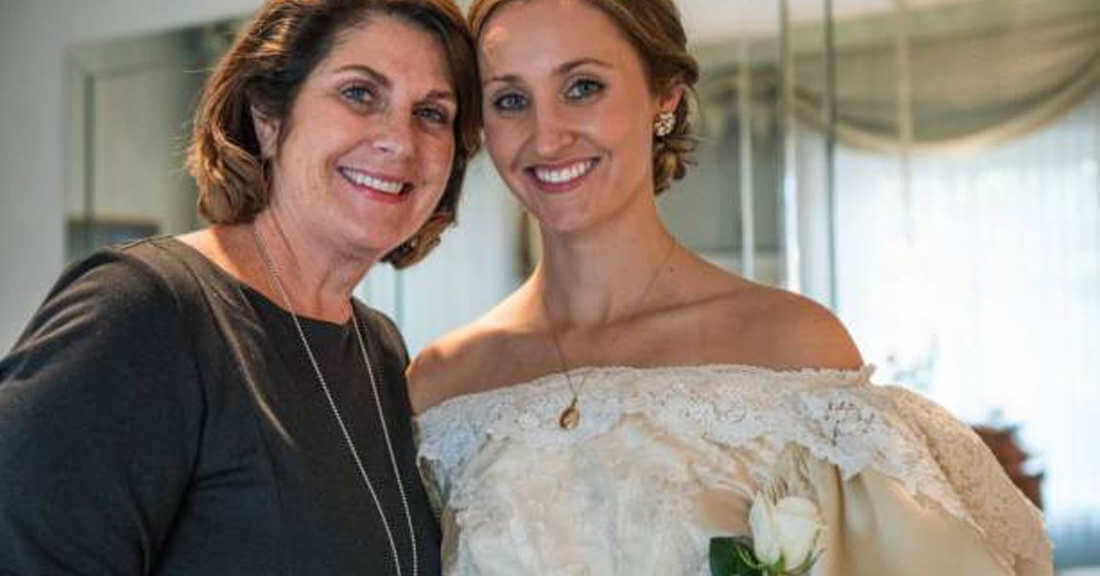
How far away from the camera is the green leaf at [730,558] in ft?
4.84

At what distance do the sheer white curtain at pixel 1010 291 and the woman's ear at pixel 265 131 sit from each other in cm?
240

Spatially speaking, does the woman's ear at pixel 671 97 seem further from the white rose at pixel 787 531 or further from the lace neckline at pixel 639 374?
the white rose at pixel 787 531

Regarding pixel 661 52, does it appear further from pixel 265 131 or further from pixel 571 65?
pixel 265 131

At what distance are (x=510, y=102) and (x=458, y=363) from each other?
36 centimetres

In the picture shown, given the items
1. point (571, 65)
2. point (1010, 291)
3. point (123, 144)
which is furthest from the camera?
point (123, 144)

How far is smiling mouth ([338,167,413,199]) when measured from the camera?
1566 millimetres

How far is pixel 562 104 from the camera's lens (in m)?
1.79

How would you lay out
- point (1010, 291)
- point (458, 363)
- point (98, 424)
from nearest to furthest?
point (98, 424) < point (458, 363) < point (1010, 291)

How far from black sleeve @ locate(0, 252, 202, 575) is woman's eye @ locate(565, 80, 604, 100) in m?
0.64

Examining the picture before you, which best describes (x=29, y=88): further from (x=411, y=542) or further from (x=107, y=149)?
(x=411, y=542)

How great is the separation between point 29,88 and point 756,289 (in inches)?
154

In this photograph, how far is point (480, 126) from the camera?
1.80 meters

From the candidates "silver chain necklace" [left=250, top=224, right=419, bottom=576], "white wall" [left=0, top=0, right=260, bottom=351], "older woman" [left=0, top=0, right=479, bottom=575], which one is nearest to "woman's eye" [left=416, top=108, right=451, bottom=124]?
"older woman" [left=0, top=0, right=479, bottom=575]

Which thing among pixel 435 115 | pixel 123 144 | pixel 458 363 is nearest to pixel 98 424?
pixel 435 115
